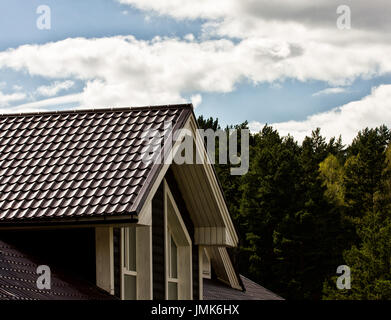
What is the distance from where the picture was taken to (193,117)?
13.0 m

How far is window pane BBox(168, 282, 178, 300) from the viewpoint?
48.0 ft

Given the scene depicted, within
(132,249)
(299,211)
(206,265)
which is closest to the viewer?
(132,249)

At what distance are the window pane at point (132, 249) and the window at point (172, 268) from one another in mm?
1480

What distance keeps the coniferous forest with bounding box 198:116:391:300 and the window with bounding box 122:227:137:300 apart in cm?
4221

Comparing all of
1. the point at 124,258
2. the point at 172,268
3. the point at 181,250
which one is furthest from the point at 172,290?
the point at 124,258

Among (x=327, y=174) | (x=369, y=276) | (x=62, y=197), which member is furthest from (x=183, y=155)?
(x=327, y=174)

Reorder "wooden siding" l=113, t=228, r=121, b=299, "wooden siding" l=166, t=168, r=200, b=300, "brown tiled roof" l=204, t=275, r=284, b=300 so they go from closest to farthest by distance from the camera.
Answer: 1. "wooden siding" l=113, t=228, r=121, b=299
2. "wooden siding" l=166, t=168, r=200, b=300
3. "brown tiled roof" l=204, t=275, r=284, b=300

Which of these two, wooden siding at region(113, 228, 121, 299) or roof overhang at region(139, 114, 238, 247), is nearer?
wooden siding at region(113, 228, 121, 299)

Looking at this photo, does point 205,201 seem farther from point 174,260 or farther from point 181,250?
point 174,260

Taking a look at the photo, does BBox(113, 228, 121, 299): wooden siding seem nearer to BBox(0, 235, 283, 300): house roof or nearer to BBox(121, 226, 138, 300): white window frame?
BBox(121, 226, 138, 300): white window frame

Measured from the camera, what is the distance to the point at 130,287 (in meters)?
12.9

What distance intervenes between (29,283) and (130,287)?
9.69ft

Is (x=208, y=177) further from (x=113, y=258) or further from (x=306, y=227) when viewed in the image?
(x=306, y=227)

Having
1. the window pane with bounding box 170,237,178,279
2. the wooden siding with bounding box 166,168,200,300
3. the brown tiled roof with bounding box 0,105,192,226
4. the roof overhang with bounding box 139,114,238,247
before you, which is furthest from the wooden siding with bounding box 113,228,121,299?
the window pane with bounding box 170,237,178,279
